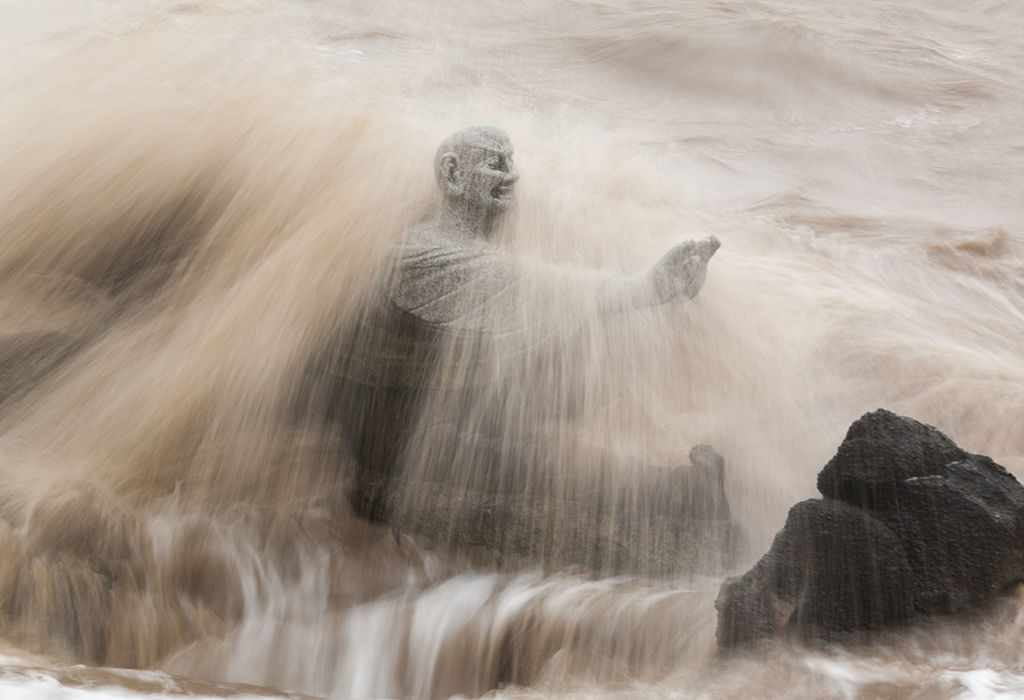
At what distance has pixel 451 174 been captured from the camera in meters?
2.71

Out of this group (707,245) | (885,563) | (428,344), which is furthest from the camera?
(428,344)

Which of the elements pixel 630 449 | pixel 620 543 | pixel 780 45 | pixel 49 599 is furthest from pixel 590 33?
pixel 49 599

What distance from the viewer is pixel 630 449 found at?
2789 millimetres

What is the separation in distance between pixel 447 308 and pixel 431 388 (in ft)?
0.90

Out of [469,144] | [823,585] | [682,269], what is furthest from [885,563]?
[469,144]

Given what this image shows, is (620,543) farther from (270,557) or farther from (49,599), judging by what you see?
(49,599)

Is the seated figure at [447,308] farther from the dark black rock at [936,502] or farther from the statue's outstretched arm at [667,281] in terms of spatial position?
the dark black rock at [936,502]

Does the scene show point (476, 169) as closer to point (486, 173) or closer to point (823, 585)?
point (486, 173)

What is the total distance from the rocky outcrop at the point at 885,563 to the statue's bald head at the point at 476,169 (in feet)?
4.49

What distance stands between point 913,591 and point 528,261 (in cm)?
152

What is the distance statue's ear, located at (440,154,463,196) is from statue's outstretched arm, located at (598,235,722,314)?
1.96 feet

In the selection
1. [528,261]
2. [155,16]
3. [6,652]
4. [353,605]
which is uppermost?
[155,16]

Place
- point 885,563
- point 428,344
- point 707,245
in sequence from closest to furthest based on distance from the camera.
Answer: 1. point 885,563
2. point 707,245
3. point 428,344

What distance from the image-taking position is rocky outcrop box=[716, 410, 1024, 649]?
2027mm
